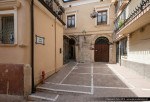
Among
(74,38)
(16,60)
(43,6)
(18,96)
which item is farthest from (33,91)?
(74,38)

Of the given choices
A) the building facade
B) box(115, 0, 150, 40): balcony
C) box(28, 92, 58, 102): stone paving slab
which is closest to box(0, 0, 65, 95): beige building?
box(28, 92, 58, 102): stone paving slab

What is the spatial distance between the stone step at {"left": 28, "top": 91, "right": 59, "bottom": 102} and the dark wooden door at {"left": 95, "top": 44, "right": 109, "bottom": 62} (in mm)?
11844

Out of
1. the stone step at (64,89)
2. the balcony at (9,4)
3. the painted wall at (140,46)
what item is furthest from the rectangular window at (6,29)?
the painted wall at (140,46)

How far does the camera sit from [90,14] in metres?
16.5

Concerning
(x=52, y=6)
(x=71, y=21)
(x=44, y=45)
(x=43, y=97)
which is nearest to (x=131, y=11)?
(x=44, y=45)

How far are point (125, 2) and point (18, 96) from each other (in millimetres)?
9622

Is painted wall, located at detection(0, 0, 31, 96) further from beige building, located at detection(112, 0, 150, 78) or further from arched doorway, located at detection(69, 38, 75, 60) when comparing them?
arched doorway, located at detection(69, 38, 75, 60)

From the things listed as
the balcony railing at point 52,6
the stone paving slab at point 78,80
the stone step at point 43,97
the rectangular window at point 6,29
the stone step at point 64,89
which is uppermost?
the balcony railing at point 52,6

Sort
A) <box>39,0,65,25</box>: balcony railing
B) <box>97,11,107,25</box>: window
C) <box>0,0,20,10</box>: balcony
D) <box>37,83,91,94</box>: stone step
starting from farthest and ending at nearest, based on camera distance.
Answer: <box>97,11,107,25</box>: window → <box>39,0,65,25</box>: balcony railing → <box>37,83,91,94</box>: stone step → <box>0,0,20,10</box>: balcony

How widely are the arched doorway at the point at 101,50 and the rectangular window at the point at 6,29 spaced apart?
1204 cm

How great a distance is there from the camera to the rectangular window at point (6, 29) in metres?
5.77

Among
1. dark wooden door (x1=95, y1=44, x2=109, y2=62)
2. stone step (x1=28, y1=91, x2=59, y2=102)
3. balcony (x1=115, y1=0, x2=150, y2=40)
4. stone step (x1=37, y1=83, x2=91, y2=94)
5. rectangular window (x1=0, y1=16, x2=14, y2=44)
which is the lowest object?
stone step (x1=28, y1=91, x2=59, y2=102)

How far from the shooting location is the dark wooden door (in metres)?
16.4

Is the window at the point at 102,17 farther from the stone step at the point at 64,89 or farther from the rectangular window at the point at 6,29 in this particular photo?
the rectangular window at the point at 6,29
